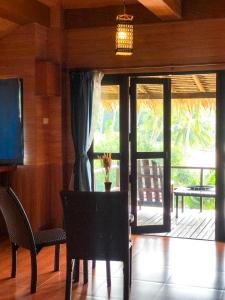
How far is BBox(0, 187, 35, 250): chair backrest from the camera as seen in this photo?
4051 millimetres

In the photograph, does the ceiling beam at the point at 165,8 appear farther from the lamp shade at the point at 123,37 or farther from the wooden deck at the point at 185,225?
the wooden deck at the point at 185,225

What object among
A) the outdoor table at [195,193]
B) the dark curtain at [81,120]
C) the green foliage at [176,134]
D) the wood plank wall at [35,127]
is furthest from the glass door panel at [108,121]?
the outdoor table at [195,193]

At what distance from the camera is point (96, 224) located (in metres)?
3.58

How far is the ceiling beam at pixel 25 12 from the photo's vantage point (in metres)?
5.30

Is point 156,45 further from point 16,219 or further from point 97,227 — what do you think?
point 97,227

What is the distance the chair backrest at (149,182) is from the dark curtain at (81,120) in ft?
2.24

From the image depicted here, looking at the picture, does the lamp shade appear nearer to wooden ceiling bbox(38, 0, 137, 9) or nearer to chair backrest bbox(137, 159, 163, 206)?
wooden ceiling bbox(38, 0, 137, 9)

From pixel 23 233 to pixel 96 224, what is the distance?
0.86 meters

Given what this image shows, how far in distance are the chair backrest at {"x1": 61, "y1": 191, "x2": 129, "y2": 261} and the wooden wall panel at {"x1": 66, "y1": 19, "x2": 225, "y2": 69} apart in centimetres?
273

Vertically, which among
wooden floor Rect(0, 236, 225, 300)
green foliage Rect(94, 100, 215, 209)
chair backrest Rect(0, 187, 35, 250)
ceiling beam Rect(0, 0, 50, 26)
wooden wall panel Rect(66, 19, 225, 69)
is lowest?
wooden floor Rect(0, 236, 225, 300)

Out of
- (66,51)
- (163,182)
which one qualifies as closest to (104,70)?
(66,51)

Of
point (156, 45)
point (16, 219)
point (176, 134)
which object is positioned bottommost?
point (16, 219)

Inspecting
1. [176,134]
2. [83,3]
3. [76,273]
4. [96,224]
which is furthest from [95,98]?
[176,134]

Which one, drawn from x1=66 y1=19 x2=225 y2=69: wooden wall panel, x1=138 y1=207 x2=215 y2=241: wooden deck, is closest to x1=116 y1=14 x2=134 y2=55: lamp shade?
x1=66 y1=19 x2=225 y2=69: wooden wall panel
